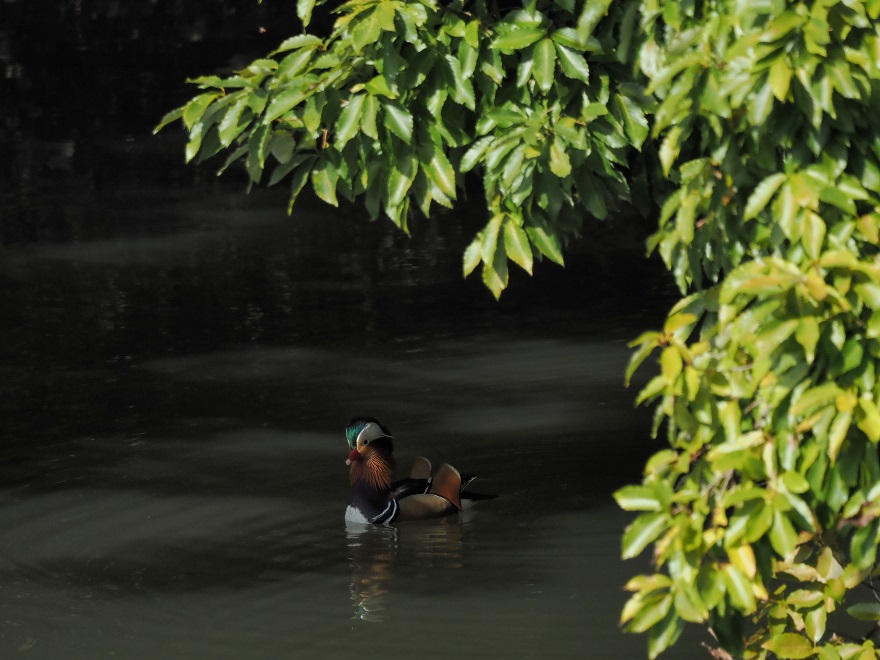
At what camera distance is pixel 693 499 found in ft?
13.4

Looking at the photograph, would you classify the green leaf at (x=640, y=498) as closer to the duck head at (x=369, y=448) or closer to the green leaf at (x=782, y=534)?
the green leaf at (x=782, y=534)

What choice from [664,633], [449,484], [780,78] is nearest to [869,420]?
[664,633]

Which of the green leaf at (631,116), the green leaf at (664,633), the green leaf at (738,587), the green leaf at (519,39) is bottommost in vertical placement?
the green leaf at (664,633)

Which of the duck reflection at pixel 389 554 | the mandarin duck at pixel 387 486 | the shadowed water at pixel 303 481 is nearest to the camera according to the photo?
the shadowed water at pixel 303 481

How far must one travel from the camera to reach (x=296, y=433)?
11.0m

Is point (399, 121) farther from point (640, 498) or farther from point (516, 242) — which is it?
point (640, 498)

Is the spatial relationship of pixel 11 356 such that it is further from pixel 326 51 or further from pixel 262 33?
pixel 262 33

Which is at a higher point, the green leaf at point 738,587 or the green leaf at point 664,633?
the green leaf at point 738,587

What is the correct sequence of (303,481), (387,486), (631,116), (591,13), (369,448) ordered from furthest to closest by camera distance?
(303,481) → (369,448) → (387,486) → (631,116) → (591,13)

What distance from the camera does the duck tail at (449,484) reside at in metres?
9.22

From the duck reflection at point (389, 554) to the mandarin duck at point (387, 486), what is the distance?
0.07 metres

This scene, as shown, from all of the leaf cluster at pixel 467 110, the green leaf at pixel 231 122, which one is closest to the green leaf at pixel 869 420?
the leaf cluster at pixel 467 110

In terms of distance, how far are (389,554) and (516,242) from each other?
3904 mm

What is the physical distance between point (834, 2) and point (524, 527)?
5.37 m
